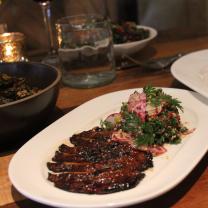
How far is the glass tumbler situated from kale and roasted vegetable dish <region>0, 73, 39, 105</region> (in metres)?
0.27

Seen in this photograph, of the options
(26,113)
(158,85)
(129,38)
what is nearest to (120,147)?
(26,113)

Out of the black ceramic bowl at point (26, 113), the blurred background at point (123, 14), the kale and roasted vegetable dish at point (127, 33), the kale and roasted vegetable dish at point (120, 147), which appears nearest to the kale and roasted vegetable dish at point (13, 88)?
the black ceramic bowl at point (26, 113)

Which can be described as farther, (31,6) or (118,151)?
(31,6)

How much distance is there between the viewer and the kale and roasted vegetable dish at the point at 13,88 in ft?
3.38

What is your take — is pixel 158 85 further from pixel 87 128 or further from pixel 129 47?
pixel 87 128

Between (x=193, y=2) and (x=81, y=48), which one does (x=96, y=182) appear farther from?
(x=193, y=2)

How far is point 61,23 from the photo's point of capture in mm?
1441

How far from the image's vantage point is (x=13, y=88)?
107cm

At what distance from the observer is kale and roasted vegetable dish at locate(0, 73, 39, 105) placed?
1029mm

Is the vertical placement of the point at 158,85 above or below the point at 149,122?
below

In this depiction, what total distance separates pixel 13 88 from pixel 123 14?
0.91 m

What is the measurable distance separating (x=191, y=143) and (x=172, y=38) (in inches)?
46.1

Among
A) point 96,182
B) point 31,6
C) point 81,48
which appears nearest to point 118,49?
point 81,48

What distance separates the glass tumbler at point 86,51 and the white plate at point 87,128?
35cm
